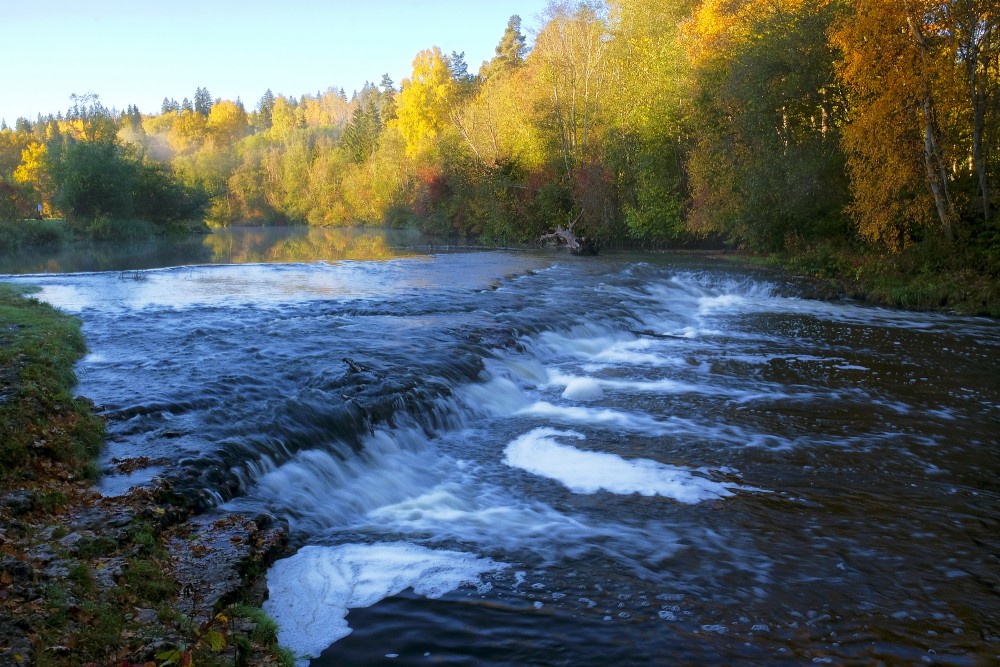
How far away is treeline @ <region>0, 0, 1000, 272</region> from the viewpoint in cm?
1923

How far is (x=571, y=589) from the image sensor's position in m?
5.31

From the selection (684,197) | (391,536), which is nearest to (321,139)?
(684,197)

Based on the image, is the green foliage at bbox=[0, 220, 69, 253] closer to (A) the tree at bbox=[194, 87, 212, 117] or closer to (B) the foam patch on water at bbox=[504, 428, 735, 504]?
(B) the foam patch on water at bbox=[504, 428, 735, 504]

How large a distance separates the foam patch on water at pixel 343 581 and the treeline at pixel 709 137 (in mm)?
19527

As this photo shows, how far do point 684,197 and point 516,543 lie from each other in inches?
1316

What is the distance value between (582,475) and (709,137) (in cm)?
2692

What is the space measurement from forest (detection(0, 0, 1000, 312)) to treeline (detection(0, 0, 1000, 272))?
0.08 meters

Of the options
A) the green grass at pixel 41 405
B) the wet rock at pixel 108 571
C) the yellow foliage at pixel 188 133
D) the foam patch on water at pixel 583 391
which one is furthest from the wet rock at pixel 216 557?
the yellow foliage at pixel 188 133

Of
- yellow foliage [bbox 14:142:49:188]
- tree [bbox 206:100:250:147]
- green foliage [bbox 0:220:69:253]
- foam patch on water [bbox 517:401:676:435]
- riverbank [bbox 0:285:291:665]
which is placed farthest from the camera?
tree [bbox 206:100:250:147]

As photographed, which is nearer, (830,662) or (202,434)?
(830,662)

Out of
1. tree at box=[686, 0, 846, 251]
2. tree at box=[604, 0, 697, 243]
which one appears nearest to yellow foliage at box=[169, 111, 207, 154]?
tree at box=[604, 0, 697, 243]

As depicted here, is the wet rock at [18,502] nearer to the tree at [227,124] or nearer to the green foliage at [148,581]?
the green foliage at [148,581]

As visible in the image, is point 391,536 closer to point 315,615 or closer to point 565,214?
point 315,615

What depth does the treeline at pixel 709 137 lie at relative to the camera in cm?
1923
